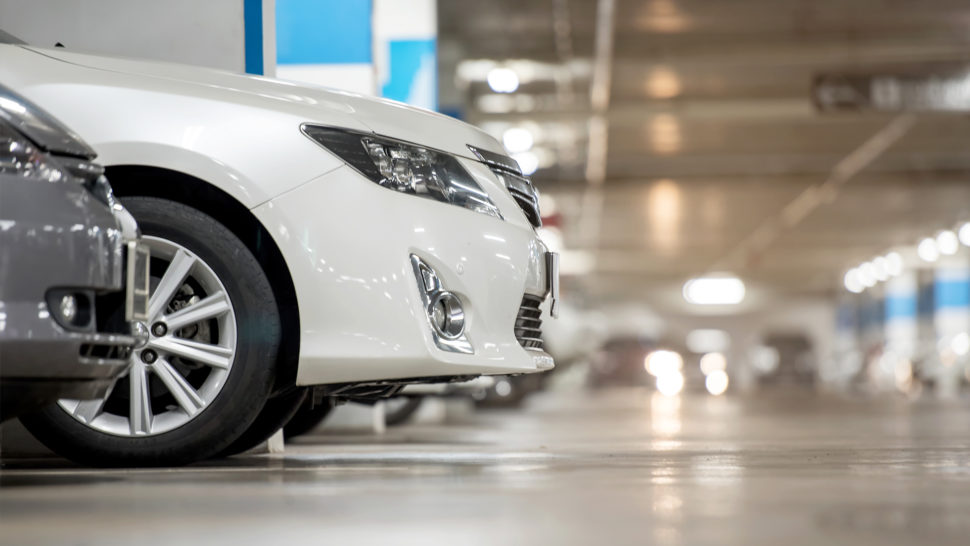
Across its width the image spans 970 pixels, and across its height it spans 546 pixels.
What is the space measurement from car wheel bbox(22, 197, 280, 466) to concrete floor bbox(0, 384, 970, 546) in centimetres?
12

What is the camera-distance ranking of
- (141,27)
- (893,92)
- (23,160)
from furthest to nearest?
1. (893,92)
2. (141,27)
3. (23,160)

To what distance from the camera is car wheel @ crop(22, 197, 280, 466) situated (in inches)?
181

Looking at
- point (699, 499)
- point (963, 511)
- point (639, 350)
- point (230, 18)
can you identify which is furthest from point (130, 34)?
point (639, 350)

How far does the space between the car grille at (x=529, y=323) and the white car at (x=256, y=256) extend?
→ 246 millimetres

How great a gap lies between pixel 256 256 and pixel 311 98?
65cm

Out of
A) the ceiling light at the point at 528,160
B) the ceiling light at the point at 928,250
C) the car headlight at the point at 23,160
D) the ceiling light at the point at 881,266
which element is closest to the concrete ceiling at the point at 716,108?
the ceiling light at the point at 528,160

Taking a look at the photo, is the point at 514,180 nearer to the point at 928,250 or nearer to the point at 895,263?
the point at 928,250

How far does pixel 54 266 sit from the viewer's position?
3.77 m

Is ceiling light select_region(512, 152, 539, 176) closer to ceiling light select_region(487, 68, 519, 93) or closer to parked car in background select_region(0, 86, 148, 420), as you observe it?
ceiling light select_region(487, 68, 519, 93)

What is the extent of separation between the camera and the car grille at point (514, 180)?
524cm

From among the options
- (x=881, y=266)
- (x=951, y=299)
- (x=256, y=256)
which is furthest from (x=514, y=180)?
(x=881, y=266)

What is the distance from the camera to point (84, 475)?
4469 millimetres

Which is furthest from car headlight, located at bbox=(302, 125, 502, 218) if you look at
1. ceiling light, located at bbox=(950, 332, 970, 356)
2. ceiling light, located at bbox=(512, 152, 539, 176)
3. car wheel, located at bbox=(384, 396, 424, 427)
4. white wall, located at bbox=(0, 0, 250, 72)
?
ceiling light, located at bbox=(950, 332, 970, 356)

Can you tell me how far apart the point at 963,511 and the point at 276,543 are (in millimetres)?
1784
